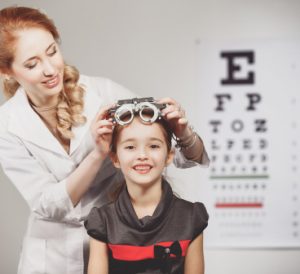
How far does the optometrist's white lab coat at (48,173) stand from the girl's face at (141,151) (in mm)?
212

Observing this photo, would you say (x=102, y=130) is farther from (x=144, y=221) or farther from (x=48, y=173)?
(x=48, y=173)

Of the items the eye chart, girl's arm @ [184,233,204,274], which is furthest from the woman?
the eye chart

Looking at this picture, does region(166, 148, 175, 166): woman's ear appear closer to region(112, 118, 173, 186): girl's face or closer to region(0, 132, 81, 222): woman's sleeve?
region(112, 118, 173, 186): girl's face

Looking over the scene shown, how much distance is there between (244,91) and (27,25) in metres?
1.72

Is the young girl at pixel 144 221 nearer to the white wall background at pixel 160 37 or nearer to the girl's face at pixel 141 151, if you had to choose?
the girl's face at pixel 141 151

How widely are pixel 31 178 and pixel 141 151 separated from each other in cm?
49

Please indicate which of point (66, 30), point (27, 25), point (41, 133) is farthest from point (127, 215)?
point (66, 30)

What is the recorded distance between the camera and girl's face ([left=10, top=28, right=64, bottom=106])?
1632 mm

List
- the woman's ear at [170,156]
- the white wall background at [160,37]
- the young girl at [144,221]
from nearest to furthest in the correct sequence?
the young girl at [144,221] < the woman's ear at [170,156] < the white wall background at [160,37]

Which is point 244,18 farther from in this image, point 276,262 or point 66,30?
point 276,262

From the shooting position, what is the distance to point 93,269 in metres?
1.48

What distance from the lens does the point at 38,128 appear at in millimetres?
1767

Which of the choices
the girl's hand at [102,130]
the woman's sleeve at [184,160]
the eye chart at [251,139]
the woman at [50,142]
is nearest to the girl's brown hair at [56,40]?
the woman at [50,142]

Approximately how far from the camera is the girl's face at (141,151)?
4.83ft
